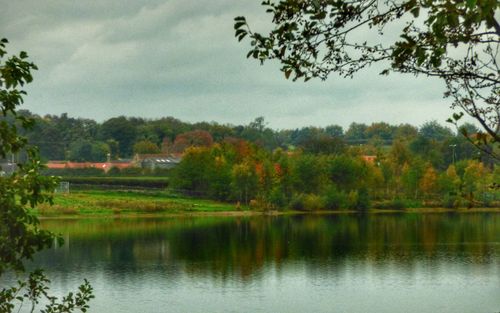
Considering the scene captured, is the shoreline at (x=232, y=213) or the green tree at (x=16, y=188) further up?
the green tree at (x=16, y=188)

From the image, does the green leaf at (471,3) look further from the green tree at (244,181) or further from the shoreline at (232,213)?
the green tree at (244,181)

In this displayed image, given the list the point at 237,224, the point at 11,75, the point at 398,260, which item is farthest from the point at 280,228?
the point at 11,75

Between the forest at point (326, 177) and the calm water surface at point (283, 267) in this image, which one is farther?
the forest at point (326, 177)

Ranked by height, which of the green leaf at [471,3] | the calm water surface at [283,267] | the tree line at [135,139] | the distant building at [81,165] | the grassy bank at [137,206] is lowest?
the calm water surface at [283,267]

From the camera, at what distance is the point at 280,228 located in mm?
81250

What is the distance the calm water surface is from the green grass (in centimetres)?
1306

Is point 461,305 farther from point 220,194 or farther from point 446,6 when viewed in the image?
point 220,194

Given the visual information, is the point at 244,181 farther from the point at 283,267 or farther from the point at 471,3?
the point at 471,3

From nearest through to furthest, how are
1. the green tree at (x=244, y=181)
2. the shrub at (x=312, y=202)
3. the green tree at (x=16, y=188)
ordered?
the green tree at (x=16, y=188), the green tree at (x=244, y=181), the shrub at (x=312, y=202)

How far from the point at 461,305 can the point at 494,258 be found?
18822mm

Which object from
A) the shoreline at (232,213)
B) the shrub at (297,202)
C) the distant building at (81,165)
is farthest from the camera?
the distant building at (81,165)

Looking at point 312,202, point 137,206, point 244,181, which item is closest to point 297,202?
point 312,202

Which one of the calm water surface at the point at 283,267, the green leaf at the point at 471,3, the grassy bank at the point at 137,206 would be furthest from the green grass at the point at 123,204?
the green leaf at the point at 471,3

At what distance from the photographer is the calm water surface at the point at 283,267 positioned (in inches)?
1444
